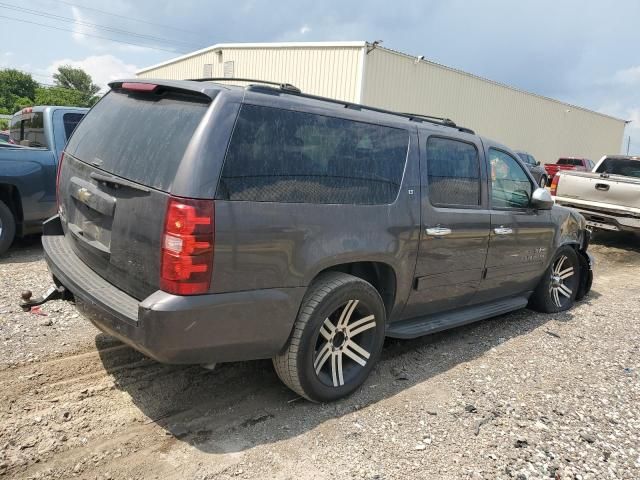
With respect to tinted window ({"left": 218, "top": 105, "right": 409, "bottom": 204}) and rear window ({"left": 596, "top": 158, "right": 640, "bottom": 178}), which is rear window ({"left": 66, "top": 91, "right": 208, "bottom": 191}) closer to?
tinted window ({"left": 218, "top": 105, "right": 409, "bottom": 204})

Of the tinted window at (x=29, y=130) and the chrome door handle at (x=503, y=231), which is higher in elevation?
the tinted window at (x=29, y=130)

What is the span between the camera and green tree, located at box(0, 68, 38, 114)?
72.7 metres

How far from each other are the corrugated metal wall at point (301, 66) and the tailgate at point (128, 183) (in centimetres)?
1664

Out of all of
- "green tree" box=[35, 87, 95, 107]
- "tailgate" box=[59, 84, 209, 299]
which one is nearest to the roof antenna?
"tailgate" box=[59, 84, 209, 299]

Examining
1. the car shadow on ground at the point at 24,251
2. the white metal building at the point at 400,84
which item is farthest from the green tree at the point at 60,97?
the car shadow on ground at the point at 24,251

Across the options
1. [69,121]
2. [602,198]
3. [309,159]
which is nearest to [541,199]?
[309,159]

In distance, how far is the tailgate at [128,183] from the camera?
2.55 meters

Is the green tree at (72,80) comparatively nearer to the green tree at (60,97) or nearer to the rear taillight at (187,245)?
the green tree at (60,97)

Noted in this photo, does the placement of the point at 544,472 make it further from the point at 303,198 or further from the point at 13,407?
the point at 13,407

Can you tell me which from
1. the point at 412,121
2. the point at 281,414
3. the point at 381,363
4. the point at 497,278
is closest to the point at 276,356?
the point at 281,414

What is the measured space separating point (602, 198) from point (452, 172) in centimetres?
A: 662

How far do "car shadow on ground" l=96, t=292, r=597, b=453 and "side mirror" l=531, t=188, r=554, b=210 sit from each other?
1537 mm

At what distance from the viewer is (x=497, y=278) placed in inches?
176

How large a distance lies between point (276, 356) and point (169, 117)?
149 cm
